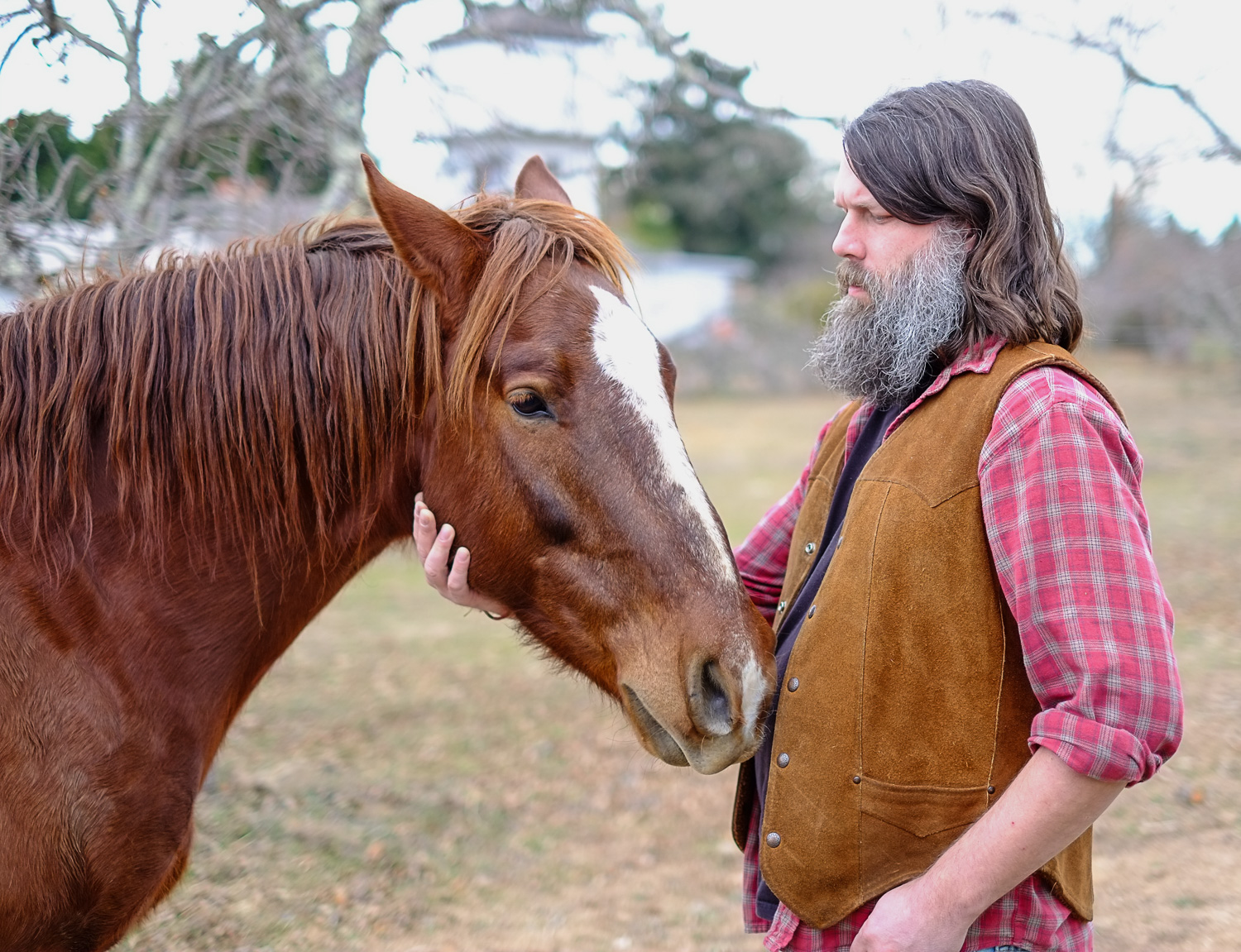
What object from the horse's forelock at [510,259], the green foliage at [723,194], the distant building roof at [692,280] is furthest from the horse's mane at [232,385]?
the distant building roof at [692,280]

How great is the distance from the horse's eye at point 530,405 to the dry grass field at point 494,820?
755 mm

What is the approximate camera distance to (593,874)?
4340 millimetres

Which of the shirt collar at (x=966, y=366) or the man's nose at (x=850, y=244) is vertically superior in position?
the man's nose at (x=850, y=244)

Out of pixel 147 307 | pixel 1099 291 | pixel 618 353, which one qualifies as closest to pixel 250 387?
pixel 147 307

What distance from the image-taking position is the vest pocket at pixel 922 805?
A: 1704 millimetres

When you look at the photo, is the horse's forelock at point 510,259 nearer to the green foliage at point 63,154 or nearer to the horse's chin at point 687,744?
the horse's chin at point 687,744

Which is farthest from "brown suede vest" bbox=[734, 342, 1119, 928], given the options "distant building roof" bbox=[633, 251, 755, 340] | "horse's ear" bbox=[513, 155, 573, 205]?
"distant building roof" bbox=[633, 251, 755, 340]

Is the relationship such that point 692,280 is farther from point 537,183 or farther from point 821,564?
point 821,564

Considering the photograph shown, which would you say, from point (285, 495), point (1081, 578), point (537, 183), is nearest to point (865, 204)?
point (1081, 578)

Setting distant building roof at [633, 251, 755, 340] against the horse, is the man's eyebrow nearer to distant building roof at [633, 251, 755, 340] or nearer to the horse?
the horse

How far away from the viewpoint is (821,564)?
2.01m

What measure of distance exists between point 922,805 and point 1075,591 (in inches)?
18.6

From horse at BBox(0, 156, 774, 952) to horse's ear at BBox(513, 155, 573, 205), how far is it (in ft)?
1.39

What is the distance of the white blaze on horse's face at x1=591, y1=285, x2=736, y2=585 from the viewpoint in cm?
192
